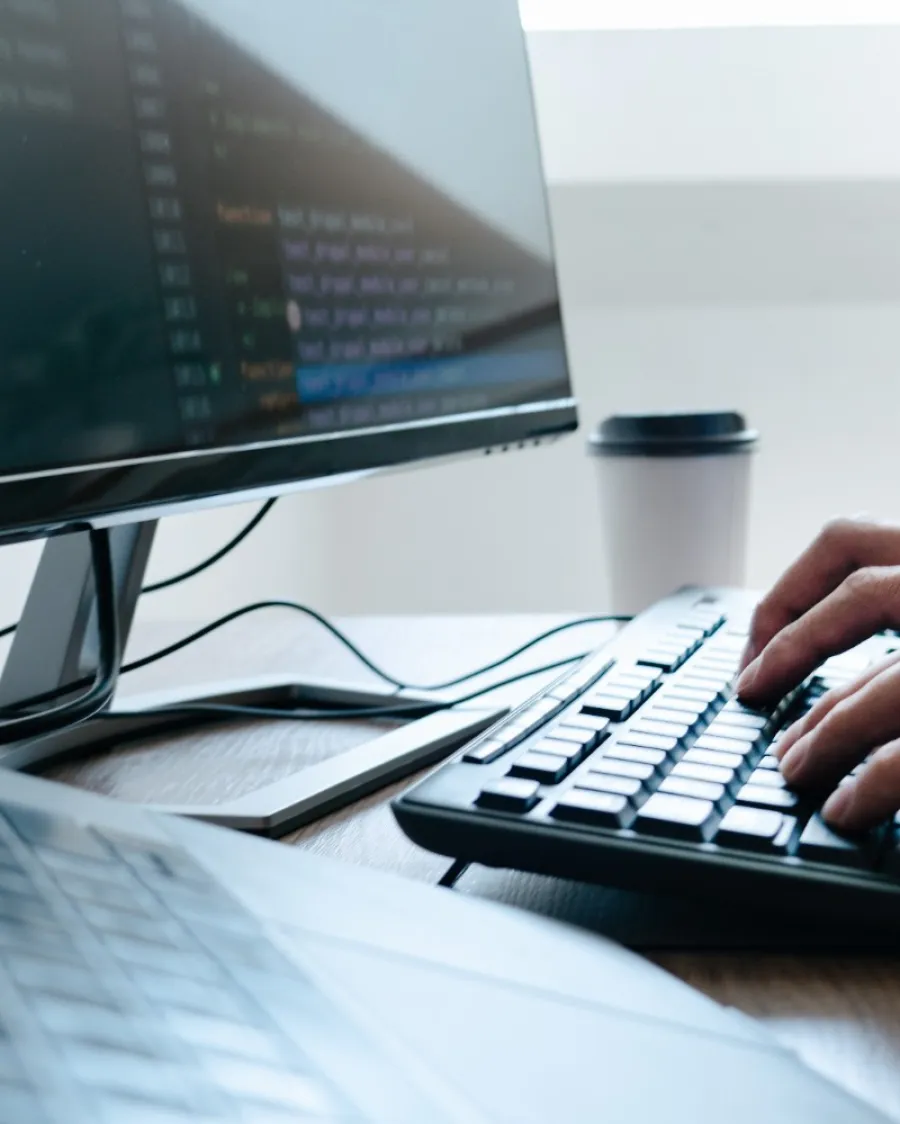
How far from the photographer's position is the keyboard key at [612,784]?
35 cm

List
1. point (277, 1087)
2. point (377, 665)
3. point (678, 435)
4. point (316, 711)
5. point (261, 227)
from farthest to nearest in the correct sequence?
1. point (678, 435)
2. point (377, 665)
3. point (316, 711)
4. point (261, 227)
5. point (277, 1087)

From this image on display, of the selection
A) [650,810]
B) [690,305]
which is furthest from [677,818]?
[690,305]

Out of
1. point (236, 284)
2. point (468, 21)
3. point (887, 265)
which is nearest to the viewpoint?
point (236, 284)

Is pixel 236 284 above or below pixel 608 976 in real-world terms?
above

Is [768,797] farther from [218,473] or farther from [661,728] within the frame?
[218,473]

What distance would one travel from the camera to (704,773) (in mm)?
365

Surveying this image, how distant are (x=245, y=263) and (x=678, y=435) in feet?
1.72

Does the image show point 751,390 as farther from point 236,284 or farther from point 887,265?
point 236,284

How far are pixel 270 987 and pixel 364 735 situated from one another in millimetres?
369

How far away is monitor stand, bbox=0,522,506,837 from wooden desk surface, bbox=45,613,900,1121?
0.5 inches

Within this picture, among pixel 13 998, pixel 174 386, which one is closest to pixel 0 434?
pixel 174 386

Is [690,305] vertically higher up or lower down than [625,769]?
higher up

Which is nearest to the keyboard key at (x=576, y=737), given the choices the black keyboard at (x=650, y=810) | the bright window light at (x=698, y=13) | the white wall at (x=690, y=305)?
the black keyboard at (x=650, y=810)

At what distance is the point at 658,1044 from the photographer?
0.22 m
